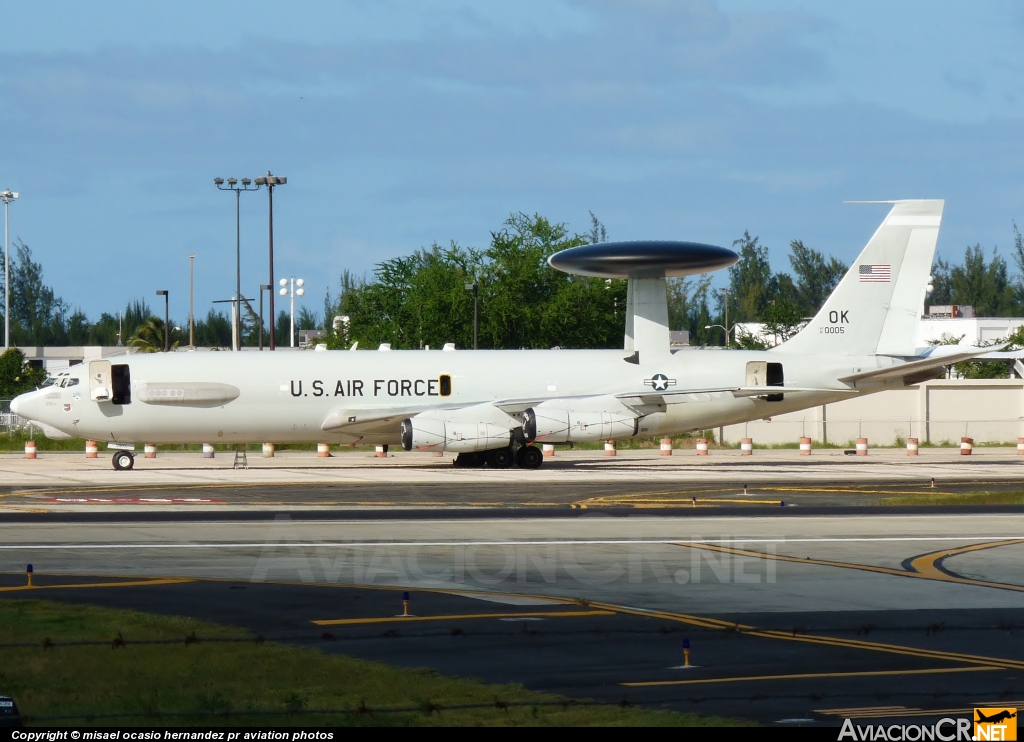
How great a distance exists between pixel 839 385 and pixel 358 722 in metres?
37.1

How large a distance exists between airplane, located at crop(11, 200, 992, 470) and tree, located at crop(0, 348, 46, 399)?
49.6m

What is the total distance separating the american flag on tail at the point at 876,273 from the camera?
45.0 metres

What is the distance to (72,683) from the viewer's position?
1069cm

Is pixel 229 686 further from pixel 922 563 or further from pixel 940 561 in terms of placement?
pixel 940 561

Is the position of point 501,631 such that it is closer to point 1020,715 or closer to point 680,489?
point 1020,715

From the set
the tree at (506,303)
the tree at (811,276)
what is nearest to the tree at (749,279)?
the tree at (811,276)

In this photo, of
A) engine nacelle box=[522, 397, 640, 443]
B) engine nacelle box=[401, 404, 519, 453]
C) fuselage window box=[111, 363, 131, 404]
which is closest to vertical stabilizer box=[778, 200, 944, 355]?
engine nacelle box=[522, 397, 640, 443]

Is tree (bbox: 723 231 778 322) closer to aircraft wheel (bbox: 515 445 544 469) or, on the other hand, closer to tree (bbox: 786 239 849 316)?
tree (bbox: 786 239 849 316)

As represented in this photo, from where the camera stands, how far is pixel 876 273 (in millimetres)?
45125

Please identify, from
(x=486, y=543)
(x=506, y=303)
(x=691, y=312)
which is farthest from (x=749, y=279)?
(x=486, y=543)

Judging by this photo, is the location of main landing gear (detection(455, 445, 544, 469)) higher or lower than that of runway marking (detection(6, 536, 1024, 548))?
higher

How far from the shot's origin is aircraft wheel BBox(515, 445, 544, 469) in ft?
142

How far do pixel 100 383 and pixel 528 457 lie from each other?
1413 cm

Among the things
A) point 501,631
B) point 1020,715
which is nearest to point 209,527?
point 501,631
